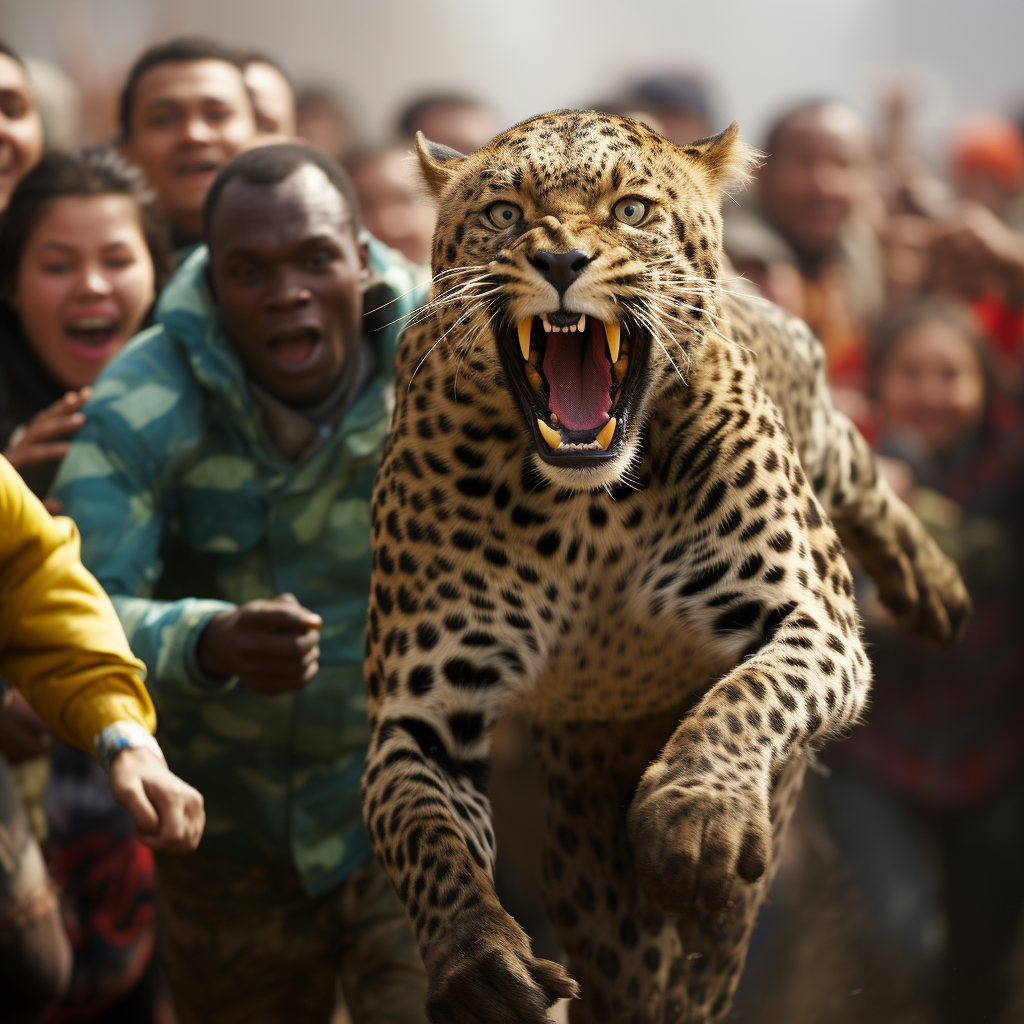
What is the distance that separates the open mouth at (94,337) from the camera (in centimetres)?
424

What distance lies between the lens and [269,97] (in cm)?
534

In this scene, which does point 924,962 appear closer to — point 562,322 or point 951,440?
point 951,440

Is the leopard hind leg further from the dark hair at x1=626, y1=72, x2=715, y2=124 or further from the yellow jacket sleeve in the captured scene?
the dark hair at x1=626, y1=72, x2=715, y2=124

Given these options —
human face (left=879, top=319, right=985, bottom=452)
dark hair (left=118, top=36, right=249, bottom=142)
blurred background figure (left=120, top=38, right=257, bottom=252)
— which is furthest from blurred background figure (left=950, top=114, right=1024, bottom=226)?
blurred background figure (left=120, top=38, right=257, bottom=252)

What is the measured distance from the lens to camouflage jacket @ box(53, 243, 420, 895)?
144 inches

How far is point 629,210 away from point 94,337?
208 cm

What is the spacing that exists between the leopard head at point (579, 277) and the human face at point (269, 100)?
8.09 feet

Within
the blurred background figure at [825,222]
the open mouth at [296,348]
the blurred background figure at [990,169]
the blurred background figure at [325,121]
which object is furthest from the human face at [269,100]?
the blurred background figure at [990,169]

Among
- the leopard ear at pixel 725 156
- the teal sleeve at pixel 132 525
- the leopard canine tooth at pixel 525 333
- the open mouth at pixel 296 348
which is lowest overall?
the teal sleeve at pixel 132 525

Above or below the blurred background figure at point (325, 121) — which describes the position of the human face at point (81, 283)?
above

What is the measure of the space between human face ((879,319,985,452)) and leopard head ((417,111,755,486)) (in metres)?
3.79

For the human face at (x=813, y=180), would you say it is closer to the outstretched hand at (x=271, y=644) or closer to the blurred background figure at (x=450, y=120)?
the blurred background figure at (x=450, y=120)

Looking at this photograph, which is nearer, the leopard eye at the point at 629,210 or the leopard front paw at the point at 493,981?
the leopard front paw at the point at 493,981

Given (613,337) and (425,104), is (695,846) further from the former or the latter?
(425,104)
